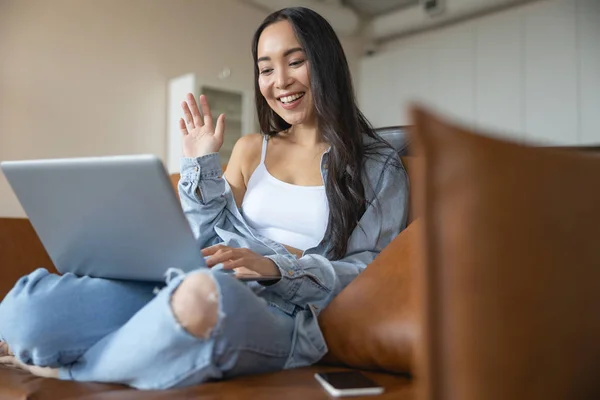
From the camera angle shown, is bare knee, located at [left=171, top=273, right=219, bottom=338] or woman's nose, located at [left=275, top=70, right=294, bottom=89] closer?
bare knee, located at [left=171, top=273, right=219, bottom=338]

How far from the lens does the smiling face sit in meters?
1.43

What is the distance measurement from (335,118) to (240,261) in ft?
1.86

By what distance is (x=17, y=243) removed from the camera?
1359 mm

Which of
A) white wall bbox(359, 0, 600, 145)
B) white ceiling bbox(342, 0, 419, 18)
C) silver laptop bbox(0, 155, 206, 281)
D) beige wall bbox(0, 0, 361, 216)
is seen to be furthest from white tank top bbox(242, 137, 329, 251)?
white ceiling bbox(342, 0, 419, 18)

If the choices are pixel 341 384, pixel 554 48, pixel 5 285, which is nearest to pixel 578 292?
pixel 341 384

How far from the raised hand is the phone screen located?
0.69 m

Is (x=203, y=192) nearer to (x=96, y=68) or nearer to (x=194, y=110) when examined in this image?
(x=194, y=110)

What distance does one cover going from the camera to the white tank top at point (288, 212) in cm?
131

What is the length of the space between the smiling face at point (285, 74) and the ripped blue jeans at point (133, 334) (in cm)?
70

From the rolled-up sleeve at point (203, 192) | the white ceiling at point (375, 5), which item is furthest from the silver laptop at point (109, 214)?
the white ceiling at point (375, 5)

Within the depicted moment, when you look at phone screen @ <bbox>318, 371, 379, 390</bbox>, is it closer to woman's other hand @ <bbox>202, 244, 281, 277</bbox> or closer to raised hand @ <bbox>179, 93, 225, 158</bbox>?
woman's other hand @ <bbox>202, 244, 281, 277</bbox>

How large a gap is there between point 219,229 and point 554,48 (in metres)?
3.49

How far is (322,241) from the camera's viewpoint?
126 centimetres

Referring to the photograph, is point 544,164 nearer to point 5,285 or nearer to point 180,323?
point 180,323
